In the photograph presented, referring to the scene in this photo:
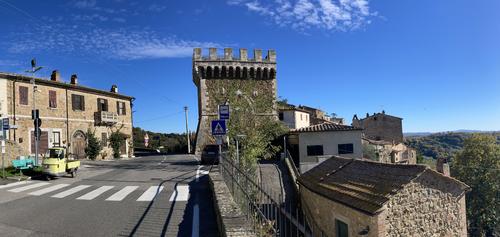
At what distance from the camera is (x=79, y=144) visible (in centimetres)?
3225

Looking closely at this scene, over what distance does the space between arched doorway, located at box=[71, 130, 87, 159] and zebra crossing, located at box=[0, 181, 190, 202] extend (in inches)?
666

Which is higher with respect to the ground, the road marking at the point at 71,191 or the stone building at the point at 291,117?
the stone building at the point at 291,117

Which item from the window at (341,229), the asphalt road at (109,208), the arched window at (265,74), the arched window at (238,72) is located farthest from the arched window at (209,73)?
the window at (341,229)

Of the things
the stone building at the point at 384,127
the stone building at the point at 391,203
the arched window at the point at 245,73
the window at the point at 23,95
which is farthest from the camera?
the stone building at the point at 384,127

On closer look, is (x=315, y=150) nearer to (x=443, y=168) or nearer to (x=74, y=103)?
(x=443, y=168)

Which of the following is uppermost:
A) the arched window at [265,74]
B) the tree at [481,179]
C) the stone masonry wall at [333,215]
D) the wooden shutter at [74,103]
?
the arched window at [265,74]

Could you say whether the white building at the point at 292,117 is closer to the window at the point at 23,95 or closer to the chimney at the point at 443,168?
the chimney at the point at 443,168

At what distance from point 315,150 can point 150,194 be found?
19.6 metres

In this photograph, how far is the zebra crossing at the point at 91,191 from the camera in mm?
11574

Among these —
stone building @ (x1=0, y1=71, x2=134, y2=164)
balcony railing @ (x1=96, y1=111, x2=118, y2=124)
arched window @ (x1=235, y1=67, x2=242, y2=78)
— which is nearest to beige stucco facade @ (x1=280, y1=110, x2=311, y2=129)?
arched window @ (x1=235, y1=67, x2=242, y2=78)

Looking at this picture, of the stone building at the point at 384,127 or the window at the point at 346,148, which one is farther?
the stone building at the point at 384,127

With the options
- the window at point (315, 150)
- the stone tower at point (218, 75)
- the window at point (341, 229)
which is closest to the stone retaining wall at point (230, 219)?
the window at point (341, 229)

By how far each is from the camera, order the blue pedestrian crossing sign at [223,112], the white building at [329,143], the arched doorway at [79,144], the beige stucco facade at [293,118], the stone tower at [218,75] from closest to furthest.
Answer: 1. the blue pedestrian crossing sign at [223,112]
2. the white building at [329,143]
3. the arched doorway at [79,144]
4. the stone tower at [218,75]
5. the beige stucco facade at [293,118]

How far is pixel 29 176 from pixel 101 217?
11241mm
